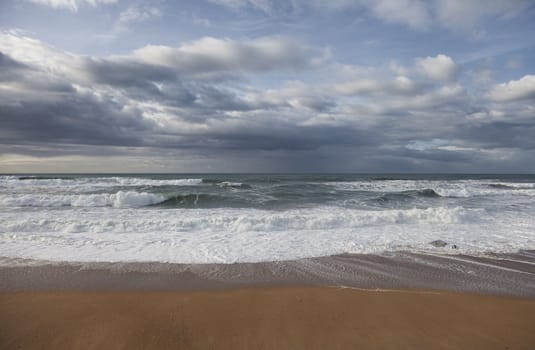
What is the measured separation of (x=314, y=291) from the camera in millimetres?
4160

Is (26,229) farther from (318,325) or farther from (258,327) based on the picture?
(318,325)

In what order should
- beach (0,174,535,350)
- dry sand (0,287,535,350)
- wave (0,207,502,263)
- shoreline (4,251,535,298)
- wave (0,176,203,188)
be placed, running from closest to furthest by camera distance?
dry sand (0,287,535,350) < beach (0,174,535,350) < shoreline (4,251,535,298) < wave (0,207,502,263) < wave (0,176,203,188)

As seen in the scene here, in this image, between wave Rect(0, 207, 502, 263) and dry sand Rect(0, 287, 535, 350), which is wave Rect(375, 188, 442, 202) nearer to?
wave Rect(0, 207, 502, 263)

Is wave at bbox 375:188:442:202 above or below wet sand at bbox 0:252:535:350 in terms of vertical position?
above

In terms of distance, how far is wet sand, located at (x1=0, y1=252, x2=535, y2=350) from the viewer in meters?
3.00

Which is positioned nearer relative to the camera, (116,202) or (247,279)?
(247,279)

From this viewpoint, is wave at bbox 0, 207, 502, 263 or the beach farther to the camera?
wave at bbox 0, 207, 502, 263

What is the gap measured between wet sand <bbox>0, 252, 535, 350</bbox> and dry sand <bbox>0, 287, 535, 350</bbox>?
0.05ft

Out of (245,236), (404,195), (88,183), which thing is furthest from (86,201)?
(404,195)

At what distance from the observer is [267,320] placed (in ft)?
11.0

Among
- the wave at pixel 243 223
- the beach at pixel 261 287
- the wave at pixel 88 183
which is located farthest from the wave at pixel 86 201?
the wave at pixel 88 183

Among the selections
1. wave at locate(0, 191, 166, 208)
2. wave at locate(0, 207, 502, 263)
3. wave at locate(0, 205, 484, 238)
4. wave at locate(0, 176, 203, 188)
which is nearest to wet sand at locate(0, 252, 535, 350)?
wave at locate(0, 207, 502, 263)

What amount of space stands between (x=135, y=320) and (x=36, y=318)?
4.19 feet

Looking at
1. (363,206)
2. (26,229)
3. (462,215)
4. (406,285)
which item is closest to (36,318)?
(406,285)
